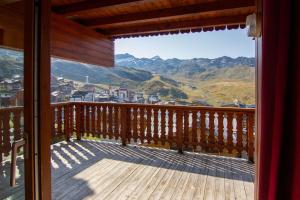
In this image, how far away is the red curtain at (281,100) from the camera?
82cm

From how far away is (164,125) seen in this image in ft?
15.5

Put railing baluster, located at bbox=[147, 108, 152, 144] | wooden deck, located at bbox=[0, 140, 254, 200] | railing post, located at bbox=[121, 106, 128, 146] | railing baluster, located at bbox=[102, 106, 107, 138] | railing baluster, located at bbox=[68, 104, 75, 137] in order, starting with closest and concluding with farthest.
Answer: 1. wooden deck, located at bbox=[0, 140, 254, 200]
2. railing baluster, located at bbox=[147, 108, 152, 144]
3. railing post, located at bbox=[121, 106, 128, 146]
4. railing baluster, located at bbox=[102, 106, 107, 138]
5. railing baluster, located at bbox=[68, 104, 75, 137]

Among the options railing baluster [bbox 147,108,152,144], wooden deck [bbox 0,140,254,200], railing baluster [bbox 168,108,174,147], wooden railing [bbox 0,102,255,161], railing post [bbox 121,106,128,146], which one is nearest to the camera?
wooden deck [bbox 0,140,254,200]

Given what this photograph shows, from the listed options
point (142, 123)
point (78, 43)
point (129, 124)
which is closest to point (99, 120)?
point (129, 124)

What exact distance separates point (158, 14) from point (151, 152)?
2673 mm

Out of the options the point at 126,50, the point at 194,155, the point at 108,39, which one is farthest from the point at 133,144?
the point at 126,50

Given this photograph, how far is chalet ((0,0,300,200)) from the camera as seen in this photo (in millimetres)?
861

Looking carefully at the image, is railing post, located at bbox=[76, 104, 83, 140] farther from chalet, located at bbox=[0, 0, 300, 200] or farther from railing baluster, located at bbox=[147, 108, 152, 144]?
railing baluster, located at bbox=[147, 108, 152, 144]

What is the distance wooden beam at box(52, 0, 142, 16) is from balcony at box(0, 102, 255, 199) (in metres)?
2.13

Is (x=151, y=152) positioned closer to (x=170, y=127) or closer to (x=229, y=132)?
(x=170, y=127)

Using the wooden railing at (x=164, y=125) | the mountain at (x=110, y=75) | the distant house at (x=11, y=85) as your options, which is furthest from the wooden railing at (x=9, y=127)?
the mountain at (x=110, y=75)

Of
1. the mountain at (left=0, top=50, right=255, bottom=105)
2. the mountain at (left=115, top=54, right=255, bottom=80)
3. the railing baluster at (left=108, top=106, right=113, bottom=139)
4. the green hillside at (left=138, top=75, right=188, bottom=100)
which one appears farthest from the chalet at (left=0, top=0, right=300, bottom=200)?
the mountain at (left=115, top=54, right=255, bottom=80)

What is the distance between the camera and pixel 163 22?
4.21 meters

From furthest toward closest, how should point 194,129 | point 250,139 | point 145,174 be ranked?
point 194,129 < point 250,139 < point 145,174
